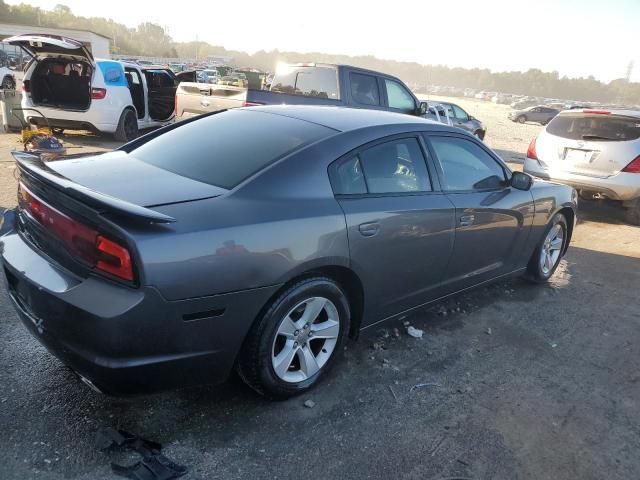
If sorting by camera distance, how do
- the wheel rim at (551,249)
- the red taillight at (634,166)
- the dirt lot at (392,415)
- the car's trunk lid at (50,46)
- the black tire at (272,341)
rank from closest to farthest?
the dirt lot at (392,415)
the black tire at (272,341)
the wheel rim at (551,249)
the red taillight at (634,166)
the car's trunk lid at (50,46)

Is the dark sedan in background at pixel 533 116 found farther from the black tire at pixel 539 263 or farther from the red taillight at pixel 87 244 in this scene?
the red taillight at pixel 87 244

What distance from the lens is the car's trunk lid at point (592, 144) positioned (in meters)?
7.25

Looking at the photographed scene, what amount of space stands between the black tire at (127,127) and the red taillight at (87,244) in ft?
28.3

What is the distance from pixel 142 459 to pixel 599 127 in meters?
7.79

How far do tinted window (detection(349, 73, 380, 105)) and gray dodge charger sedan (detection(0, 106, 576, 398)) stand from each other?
5.36 m

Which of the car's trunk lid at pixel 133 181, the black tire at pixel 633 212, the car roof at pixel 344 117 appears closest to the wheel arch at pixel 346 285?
the car's trunk lid at pixel 133 181

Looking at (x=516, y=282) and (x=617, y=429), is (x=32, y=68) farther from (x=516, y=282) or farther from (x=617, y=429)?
(x=617, y=429)

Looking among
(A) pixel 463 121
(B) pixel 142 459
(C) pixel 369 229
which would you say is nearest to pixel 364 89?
(C) pixel 369 229

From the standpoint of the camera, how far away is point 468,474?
243 centimetres

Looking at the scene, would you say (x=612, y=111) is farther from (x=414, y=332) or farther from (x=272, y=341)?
(x=272, y=341)

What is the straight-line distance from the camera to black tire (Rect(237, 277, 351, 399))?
99.3 inches

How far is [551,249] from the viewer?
5023mm

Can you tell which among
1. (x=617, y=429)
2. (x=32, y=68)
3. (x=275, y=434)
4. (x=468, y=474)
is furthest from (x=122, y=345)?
(x=32, y=68)

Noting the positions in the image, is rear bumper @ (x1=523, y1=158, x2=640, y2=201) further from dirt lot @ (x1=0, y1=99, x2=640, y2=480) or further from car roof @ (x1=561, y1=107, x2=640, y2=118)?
dirt lot @ (x1=0, y1=99, x2=640, y2=480)
